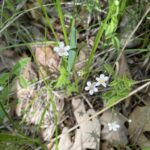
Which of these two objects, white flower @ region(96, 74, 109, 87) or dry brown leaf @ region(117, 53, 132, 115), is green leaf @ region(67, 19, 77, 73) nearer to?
white flower @ region(96, 74, 109, 87)

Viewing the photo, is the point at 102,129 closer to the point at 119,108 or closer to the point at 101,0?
the point at 119,108

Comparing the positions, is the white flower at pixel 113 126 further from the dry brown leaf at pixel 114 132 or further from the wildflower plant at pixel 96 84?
the wildflower plant at pixel 96 84

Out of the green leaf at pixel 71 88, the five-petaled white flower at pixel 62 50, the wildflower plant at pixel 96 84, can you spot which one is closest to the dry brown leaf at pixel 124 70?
the wildflower plant at pixel 96 84

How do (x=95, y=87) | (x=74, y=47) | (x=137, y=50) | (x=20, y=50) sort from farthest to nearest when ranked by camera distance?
(x=20, y=50)
(x=137, y=50)
(x=95, y=87)
(x=74, y=47)

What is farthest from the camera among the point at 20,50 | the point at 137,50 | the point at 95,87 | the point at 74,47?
the point at 20,50


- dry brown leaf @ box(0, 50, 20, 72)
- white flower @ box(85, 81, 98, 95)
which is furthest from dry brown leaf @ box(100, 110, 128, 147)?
dry brown leaf @ box(0, 50, 20, 72)

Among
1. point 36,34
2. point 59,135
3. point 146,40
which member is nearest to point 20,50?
point 36,34

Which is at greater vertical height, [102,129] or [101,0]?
[101,0]
